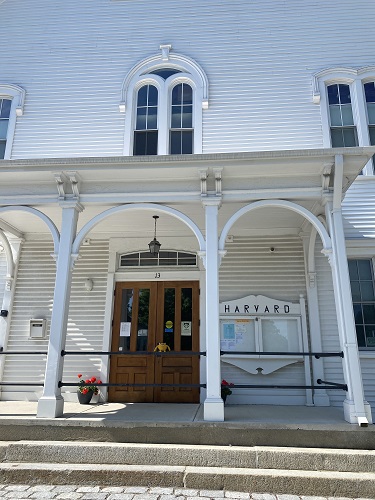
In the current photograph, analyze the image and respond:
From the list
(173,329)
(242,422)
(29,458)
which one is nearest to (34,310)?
(173,329)

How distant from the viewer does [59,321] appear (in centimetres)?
515

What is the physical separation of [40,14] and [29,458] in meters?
9.18

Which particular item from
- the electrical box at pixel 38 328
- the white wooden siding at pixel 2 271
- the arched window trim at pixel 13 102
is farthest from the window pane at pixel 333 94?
the white wooden siding at pixel 2 271

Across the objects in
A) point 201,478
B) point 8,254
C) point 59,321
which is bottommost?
point 201,478

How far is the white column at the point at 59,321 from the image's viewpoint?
4.86m

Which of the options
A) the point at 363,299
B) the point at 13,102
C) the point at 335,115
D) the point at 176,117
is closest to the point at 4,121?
the point at 13,102

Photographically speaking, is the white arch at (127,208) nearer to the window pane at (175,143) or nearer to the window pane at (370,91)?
the window pane at (175,143)

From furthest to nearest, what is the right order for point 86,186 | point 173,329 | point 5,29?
point 5,29
point 173,329
point 86,186

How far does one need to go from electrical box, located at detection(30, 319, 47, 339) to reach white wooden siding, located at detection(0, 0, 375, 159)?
336 centimetres

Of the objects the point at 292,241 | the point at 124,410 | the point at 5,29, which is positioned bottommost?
the point at 124,410

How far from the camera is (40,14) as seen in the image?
8.93 meters

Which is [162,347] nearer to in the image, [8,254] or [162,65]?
[8,254]

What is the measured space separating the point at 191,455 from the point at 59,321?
2366mm

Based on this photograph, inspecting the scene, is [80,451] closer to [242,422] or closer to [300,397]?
[242,422]
